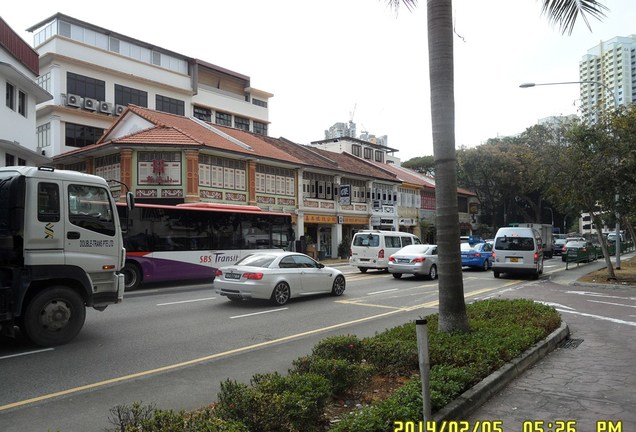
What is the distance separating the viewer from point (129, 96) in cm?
3638

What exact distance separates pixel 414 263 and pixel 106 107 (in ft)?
84.8

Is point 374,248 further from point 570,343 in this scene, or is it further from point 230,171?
point 570,343

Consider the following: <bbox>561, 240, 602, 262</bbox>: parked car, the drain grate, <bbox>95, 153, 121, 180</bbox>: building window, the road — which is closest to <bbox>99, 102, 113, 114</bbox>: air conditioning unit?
<bbox>95, 153, 121, 180</bbox>: building window

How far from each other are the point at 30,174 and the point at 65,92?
28.3m

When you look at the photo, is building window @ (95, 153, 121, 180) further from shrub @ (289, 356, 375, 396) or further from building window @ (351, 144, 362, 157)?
building window @ (351, 144, 362, 157)

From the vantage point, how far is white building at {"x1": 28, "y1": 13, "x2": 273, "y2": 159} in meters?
32.3

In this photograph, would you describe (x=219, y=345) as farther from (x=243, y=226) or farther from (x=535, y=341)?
(x=243, y=226)

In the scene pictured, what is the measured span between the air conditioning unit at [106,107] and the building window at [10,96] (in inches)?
543

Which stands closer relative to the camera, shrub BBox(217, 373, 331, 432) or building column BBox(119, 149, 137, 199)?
shrub BBox(217, 373, 331, 432)

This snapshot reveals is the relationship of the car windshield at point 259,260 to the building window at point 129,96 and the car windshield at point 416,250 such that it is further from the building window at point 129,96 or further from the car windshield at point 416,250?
the building window at point 129,96

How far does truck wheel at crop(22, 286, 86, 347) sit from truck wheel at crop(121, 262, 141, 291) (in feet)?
24.9

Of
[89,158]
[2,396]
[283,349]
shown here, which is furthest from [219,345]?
[89,158]

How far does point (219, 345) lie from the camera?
8.14 meters

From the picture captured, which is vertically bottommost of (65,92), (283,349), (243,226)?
(283,349)
